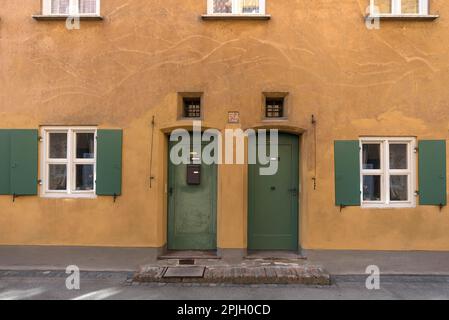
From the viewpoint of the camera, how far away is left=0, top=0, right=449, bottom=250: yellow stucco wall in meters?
6.38

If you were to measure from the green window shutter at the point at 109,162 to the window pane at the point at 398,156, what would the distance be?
4822 mm

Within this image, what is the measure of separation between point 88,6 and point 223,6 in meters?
2.49

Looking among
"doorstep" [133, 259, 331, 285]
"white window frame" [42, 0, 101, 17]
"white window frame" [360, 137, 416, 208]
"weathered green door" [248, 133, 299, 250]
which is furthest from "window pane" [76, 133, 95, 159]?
"white window frame" [360, 137, 416, 208]

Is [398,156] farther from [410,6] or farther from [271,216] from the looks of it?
[410,6]

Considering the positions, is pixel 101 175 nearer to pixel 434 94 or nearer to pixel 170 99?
pixel 170 99

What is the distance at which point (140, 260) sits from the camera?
638 centimetres

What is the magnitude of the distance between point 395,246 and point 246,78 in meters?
3.90

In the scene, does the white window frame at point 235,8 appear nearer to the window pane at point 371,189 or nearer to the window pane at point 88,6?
the window pane at point 88,6

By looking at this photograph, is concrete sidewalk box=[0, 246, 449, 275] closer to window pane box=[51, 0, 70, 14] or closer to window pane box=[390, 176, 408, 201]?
window pane box=[390, 176, 408, 201]

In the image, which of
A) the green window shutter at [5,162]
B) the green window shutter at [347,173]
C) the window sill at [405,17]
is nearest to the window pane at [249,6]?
the window sill at [405,17]

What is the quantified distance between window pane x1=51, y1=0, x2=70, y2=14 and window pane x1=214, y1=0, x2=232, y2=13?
2.75m

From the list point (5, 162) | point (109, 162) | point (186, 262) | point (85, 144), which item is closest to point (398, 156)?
point (186, 262)

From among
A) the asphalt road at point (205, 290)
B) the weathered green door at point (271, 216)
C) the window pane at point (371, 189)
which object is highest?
the window pane at point (371, 189)

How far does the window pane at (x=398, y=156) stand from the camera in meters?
6.50
